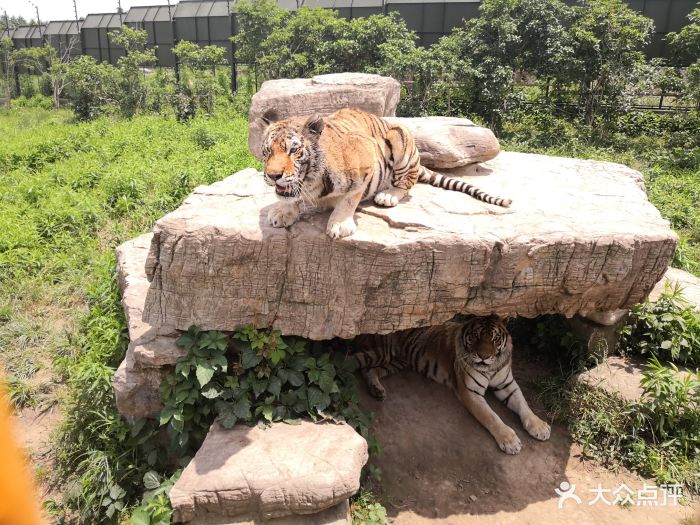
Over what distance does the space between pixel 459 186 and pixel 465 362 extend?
64.5 inches

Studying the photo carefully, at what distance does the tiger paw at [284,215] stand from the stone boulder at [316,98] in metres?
2.19

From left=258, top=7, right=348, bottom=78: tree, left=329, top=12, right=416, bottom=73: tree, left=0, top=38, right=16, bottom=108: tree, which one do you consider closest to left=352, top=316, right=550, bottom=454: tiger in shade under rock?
left=329, top=12, right=416, bottom=73: tree

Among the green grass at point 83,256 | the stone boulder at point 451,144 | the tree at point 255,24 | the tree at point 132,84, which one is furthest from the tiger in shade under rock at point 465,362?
the tree at point 132,84

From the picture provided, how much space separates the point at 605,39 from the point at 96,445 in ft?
40.8

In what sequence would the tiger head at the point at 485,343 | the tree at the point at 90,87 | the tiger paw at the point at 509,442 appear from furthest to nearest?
the tree at the point at 90,87 < the tiger head at the point at 485,343 < the tiger paw at the point at 509,442

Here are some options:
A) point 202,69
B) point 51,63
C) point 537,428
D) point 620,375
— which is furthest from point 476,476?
point 51,63

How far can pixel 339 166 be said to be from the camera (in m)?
3.84

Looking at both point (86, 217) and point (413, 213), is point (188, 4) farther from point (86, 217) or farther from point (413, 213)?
Answer: point (413, 213)

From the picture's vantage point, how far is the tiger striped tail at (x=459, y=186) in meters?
4.60

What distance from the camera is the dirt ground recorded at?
424 cm

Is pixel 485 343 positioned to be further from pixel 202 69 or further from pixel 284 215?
pixel 202 69

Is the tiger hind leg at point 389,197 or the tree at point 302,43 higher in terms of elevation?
the tree at point 302,43

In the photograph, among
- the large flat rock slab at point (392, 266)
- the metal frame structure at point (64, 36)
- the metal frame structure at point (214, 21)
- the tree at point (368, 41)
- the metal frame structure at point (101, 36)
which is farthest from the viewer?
the metal frame structure at point (64, 36)
